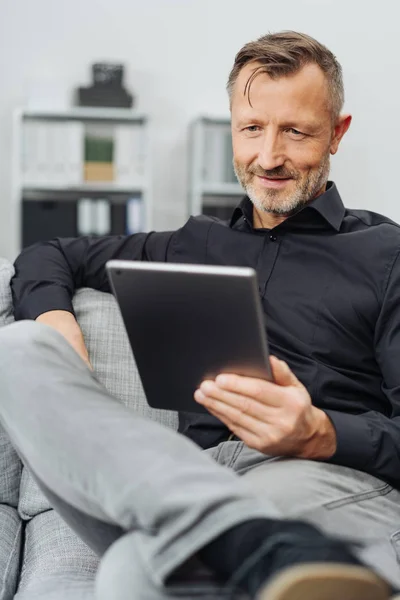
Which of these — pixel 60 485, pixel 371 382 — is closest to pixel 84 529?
pixel 60 485

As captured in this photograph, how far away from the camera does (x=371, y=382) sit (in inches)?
57.9

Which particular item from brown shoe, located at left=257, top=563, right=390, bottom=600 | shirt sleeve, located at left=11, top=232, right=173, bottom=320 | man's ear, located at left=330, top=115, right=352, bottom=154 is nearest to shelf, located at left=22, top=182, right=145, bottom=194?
shirt sleeve, located at left=11, top=232, right=173, bottom=320

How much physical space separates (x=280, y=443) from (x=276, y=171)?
60 cm

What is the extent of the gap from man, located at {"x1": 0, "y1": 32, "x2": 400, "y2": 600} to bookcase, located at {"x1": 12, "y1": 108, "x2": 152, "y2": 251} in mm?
2701

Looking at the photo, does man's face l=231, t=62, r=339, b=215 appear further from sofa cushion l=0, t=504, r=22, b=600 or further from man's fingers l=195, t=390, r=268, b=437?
sofa cushion l=0, t=504, r=22, b=600

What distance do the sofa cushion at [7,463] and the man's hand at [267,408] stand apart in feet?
1.95

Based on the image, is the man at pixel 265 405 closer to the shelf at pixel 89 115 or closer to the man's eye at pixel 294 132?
the man's eye at pixel 294 132

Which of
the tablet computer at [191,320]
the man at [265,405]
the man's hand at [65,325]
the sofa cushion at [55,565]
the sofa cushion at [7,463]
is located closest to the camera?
the man at [265,405]

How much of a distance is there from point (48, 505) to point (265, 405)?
2.13ft

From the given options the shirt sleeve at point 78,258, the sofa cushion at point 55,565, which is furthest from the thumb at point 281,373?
the shirt sleeve at point 78,258

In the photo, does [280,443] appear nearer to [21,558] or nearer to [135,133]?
[21,558]

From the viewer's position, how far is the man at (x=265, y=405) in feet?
3.03

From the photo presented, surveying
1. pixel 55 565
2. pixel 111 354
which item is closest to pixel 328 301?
pixel 111 354

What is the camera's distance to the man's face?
5.16ft
